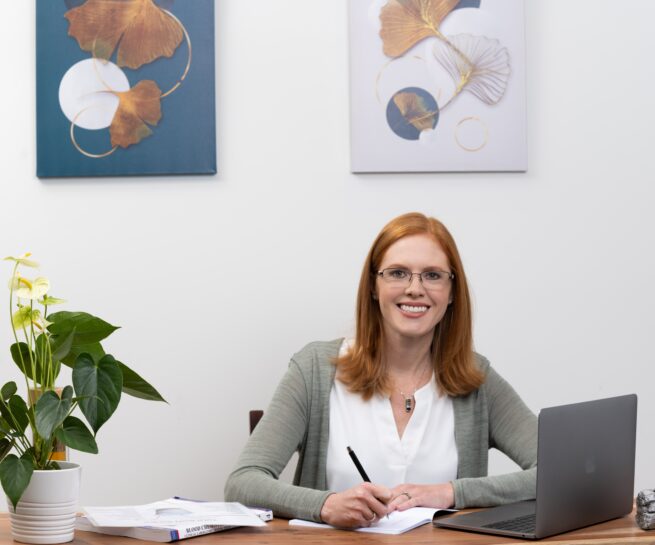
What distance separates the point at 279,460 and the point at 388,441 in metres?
0.27

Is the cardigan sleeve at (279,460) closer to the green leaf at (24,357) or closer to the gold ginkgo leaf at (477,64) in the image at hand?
the green leaf at (24,357)

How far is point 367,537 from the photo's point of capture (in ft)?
5.36

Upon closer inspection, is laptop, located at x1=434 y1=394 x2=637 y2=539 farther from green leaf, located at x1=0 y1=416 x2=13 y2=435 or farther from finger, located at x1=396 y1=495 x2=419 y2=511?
green leaf, located at x1=0 y1=416 x2=13 y2=435

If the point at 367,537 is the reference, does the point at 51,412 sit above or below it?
above

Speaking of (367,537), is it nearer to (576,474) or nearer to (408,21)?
(576,474)

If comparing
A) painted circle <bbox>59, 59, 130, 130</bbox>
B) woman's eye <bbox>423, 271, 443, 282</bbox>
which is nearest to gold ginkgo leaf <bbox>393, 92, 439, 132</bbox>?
woman's eye <bbox>423, 271, 443, 282</bbox>

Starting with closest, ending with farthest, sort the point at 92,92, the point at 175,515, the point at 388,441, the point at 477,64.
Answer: the point at 175,515 → the point at 388,441 → the point at 92,92 → the point at 477,64

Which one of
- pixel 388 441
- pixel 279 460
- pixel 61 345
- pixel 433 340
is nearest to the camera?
pixel 61 345

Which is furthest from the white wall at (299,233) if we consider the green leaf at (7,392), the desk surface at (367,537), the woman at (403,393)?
the green leaf at (7,392)

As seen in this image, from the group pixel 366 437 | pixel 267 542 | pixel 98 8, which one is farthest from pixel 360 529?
pixel 98 8

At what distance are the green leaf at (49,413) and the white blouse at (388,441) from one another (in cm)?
84

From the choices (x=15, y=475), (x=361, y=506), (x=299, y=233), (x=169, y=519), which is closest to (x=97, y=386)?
(x=15, y=475)

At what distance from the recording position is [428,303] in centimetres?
221

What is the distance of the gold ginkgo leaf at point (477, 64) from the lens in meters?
2.59
